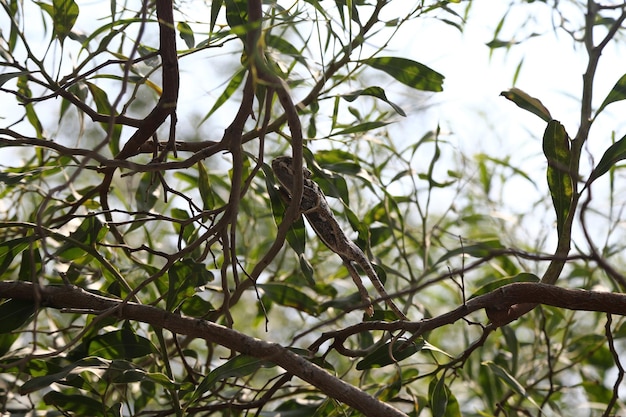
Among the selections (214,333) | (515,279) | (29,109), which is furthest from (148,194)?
(515,279)

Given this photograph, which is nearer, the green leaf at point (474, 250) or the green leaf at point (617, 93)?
the green leaf at point (617, 93)

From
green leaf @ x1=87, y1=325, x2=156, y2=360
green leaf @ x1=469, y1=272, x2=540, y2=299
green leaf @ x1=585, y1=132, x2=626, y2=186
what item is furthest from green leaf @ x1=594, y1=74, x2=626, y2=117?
green leaf @ x1=87, y1=325, x2=156, y2=360

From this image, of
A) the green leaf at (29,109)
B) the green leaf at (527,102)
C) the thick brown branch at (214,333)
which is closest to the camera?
the thick brown branch at (214,333)

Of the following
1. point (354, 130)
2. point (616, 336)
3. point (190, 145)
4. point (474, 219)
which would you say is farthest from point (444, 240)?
point (190, 145)

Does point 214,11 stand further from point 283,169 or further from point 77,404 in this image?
point 77,404

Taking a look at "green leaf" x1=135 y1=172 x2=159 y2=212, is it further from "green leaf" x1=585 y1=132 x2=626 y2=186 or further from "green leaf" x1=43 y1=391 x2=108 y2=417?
"green leaf" x1=585 y1=132 x2=626 y2=186

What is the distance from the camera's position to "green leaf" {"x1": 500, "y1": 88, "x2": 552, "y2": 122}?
1.82ft

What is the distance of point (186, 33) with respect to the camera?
58 centimetres

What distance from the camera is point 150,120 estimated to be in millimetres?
515

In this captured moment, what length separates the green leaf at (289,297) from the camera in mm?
720

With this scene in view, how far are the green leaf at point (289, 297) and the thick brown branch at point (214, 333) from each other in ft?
0.73

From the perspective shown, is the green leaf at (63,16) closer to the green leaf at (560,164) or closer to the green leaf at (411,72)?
the green leaf at (411,72)

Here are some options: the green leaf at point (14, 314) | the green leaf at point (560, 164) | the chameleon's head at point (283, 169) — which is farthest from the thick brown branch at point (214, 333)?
the green leaf at point (560, 164)

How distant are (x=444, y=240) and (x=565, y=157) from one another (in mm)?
840
